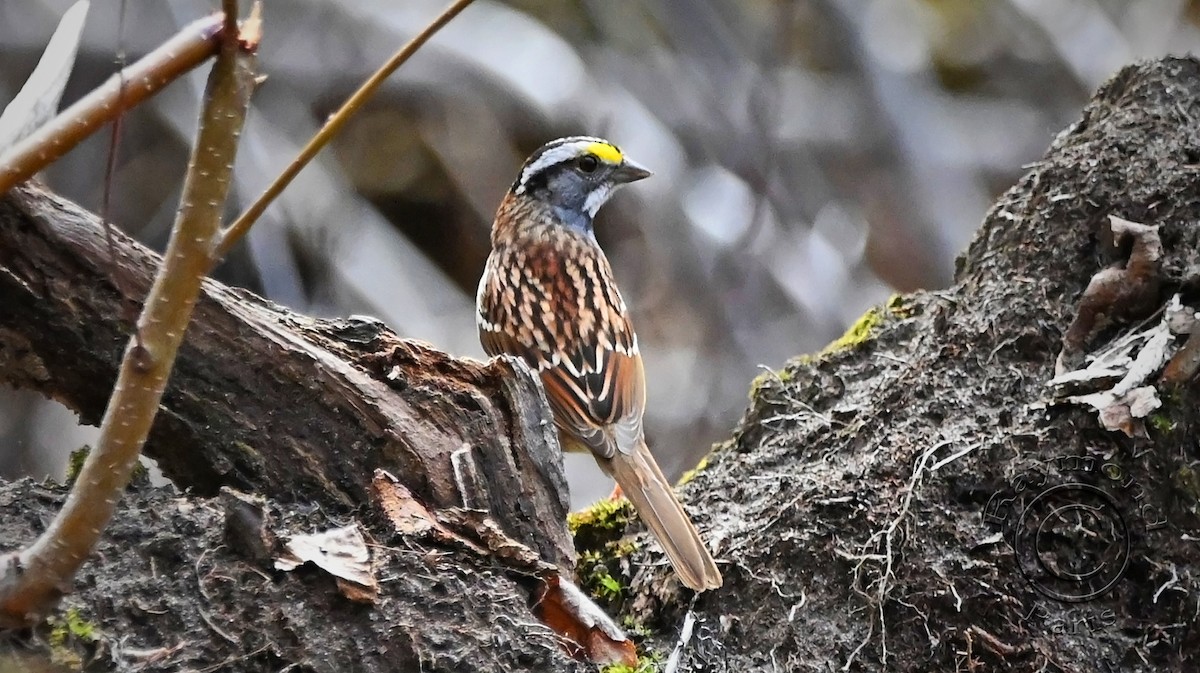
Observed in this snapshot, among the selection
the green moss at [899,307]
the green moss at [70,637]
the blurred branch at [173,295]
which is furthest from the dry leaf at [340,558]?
the green moss at [899,307]

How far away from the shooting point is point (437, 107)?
238 inches

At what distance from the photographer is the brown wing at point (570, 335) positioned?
389cm

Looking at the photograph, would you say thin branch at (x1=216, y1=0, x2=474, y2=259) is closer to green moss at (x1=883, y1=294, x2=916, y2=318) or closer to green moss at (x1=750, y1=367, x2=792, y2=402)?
green moss at (x1=750, y1=367, x2=792, y2=402)

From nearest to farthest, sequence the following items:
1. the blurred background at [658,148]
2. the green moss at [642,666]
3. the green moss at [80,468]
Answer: the green moss at [80,468] → the green moss at [642,666] → the blurred background at [658,148]

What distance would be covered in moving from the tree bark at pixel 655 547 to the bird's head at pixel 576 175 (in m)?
2.07

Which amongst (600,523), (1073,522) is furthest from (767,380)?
(1073,522)

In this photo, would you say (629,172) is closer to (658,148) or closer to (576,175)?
(576,175)

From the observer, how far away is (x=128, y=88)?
1467 mm

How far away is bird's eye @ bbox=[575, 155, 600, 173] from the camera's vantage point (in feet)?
15.4

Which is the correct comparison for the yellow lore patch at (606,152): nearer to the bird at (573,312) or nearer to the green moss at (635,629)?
the bird at (573,312)

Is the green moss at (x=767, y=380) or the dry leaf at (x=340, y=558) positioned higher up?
the green moss at (x=767, y=380)

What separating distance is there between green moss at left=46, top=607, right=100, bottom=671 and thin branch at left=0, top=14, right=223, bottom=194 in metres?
0.74

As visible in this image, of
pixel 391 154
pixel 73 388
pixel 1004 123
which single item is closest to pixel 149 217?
pixel 391 154

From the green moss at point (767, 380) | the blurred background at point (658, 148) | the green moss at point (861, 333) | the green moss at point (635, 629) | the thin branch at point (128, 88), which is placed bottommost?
the green moss at point (635, 629)
